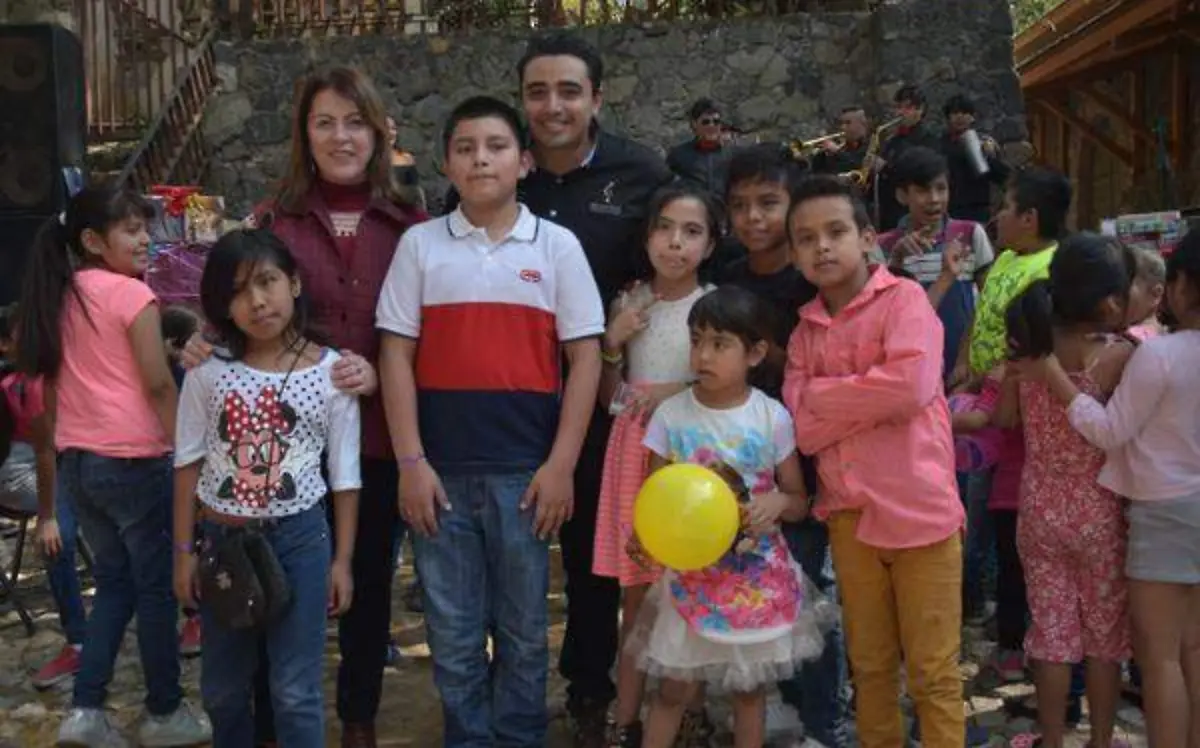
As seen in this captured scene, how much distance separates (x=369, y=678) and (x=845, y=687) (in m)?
1.34

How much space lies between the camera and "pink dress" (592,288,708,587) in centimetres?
307

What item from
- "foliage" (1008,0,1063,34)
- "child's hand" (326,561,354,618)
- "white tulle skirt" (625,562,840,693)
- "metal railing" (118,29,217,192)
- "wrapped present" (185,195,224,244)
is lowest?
"white tulle skirt" (625,562,840,693)

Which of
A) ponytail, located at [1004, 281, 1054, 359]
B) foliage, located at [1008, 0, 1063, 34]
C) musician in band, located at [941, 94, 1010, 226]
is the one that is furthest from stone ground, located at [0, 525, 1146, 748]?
foliage, located at [1008, 0, 1063, 34]

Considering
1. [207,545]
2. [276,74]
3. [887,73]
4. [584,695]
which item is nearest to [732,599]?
[584,695]

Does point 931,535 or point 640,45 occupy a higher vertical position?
point 640,45

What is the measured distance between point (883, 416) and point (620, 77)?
22.9ft

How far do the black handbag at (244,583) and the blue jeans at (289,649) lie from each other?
50 mm

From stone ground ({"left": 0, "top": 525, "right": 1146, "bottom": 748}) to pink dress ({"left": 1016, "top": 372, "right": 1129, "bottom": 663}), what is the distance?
1.58ft

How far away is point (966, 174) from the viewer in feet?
24.6

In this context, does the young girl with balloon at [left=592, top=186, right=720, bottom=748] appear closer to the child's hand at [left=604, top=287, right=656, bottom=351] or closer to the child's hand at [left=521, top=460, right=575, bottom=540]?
the child's hand at [left=604, top=287, right=656, bottom=351]

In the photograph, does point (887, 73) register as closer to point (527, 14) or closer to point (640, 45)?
point (640, 45)

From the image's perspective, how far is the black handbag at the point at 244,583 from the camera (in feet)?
8.93

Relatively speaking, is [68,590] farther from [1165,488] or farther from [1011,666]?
[1165,488]

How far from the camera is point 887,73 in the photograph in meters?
8.98
